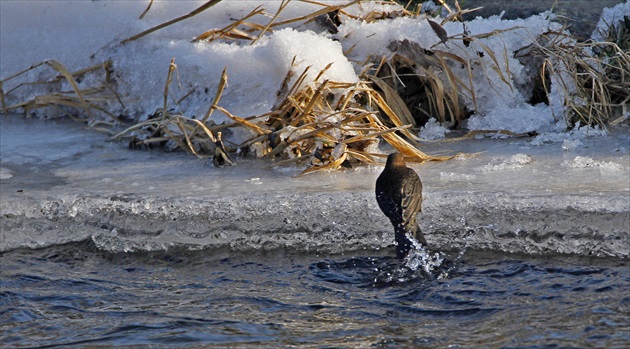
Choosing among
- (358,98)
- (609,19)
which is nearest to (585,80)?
(609,19)

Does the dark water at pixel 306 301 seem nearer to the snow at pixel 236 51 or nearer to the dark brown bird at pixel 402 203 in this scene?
the dark brown bird at pixel 402 203

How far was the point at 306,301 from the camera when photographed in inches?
137

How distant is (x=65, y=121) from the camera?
596 centimetres

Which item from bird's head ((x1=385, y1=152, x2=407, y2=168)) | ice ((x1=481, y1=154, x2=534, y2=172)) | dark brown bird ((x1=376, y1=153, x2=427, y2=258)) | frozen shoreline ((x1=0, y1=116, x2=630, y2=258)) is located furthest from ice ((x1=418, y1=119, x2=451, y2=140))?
dark brown bird ((x1=376, y1=153, x2=427, y2=258))

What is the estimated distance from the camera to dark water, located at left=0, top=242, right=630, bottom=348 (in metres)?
3.16

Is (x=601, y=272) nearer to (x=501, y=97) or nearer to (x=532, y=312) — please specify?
(x=532, y=312)

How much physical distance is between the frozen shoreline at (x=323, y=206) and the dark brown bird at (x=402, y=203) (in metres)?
0.24

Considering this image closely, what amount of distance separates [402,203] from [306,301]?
1.80ft

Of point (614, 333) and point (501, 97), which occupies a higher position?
point (501, 97)

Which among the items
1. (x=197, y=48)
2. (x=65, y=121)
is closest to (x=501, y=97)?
(x=197, y=48)

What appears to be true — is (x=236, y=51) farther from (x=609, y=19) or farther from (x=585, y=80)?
(x=609, y=19)

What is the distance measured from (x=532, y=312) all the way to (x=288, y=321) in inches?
36.0

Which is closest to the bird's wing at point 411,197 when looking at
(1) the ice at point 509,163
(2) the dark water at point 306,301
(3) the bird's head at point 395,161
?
(3) the bird's head at point 395,161

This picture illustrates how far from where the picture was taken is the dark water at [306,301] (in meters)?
3.16
